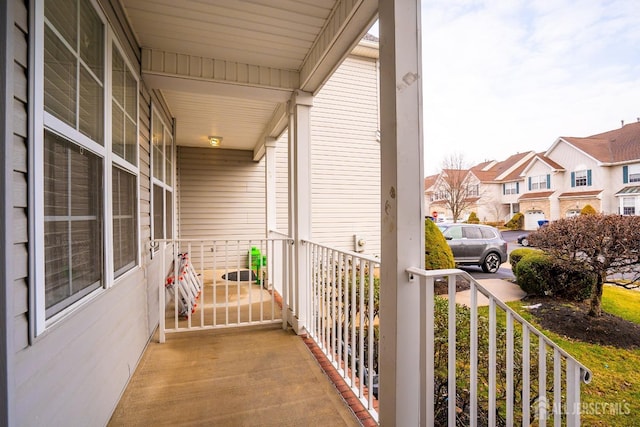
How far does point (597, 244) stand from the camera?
120 centimetres

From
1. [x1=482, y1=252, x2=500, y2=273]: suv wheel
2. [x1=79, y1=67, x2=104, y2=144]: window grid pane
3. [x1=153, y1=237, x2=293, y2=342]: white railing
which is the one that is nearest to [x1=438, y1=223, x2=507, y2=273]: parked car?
[x1=482, y1=252, x2=500, y2=273]: suv wheel

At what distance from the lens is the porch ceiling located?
2.08 m

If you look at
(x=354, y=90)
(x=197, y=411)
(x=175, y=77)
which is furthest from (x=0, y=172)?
(x=354, y=90)

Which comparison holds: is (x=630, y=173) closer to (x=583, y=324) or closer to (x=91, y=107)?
(x=583, y=324)

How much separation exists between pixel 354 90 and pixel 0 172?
7.15 m

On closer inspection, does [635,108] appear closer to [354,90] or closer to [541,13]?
[541,13]

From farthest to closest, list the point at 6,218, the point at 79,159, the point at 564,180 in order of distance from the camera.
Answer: the point at 79,159 → the point at 564,180 → the point at 6,218

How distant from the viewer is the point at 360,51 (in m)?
6.98

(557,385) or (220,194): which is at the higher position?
(220,194)

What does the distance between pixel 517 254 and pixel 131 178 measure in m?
2.69

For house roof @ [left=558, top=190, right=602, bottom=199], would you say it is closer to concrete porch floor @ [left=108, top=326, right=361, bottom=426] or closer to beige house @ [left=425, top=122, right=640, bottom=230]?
beige house @ [left=425, top=122, right=640, bottom=230]

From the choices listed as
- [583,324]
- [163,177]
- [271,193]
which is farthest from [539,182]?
[271,193]

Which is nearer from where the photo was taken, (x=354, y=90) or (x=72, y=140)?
(x=72, y=140)

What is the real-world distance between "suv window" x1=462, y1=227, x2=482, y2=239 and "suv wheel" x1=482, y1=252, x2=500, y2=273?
4.9 inches
